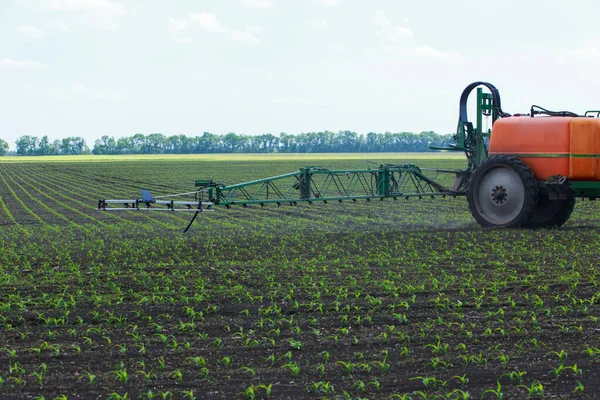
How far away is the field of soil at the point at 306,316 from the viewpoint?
6301 millimetres

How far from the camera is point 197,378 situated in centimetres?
641

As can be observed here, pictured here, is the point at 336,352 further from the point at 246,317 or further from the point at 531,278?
the point at 531,278

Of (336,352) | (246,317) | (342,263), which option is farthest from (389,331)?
(342,263)

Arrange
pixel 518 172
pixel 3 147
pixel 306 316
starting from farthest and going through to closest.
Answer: pixel 3 147
pixel 518 172
pixel 306 316

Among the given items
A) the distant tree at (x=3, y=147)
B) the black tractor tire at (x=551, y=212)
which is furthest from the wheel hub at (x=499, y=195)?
the distant tree at (x=3, y=147)

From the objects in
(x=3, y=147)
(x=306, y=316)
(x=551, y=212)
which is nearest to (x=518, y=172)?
(x=551, y=212)

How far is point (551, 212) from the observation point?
16531mm

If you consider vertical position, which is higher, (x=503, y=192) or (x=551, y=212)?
(x=503, y=192)

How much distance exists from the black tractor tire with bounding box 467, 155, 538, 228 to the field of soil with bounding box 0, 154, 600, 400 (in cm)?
44

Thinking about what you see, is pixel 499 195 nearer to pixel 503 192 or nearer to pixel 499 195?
pixel 499 195

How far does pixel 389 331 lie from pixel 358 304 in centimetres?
127

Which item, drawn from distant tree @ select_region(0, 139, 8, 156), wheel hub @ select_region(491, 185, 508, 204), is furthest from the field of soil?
distant tree @ select_region(0, 139, 8, 156)

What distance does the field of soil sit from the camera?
6.30 meters

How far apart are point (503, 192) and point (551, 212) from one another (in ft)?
4.61
